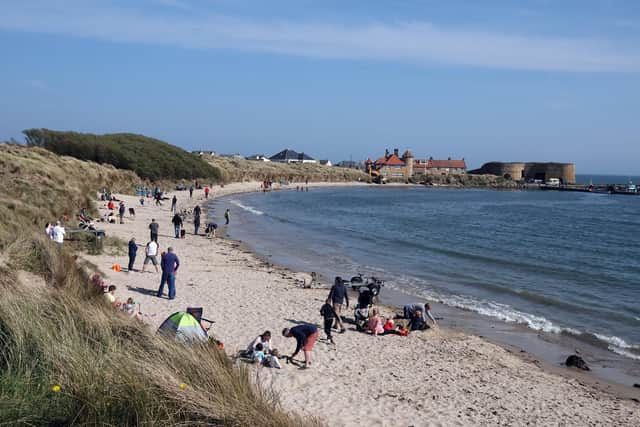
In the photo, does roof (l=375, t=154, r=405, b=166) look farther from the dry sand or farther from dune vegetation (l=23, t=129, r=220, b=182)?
the dry sand

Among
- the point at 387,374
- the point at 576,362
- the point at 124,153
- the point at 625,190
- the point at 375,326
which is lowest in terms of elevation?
the point at 576,362

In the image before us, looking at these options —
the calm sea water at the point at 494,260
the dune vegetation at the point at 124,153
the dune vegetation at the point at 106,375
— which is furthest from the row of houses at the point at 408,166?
the dune vegetation at the point at 106,375

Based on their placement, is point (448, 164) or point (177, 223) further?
point (448, 164)

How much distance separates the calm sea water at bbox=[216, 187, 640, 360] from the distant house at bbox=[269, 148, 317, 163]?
101m

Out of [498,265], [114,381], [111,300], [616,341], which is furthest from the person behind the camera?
[498,265]

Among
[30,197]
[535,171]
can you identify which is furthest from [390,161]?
[30,197]

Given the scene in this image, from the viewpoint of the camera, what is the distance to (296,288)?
1777 centimetres

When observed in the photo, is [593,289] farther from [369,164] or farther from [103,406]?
[369,164]

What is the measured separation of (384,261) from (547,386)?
15075 mm

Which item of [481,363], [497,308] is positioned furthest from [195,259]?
[481,363]

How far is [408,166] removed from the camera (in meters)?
137

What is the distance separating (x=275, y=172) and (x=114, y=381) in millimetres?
106281

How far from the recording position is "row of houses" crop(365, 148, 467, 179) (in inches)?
5325

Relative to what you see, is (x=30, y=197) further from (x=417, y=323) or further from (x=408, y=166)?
(x=408, y=166)
